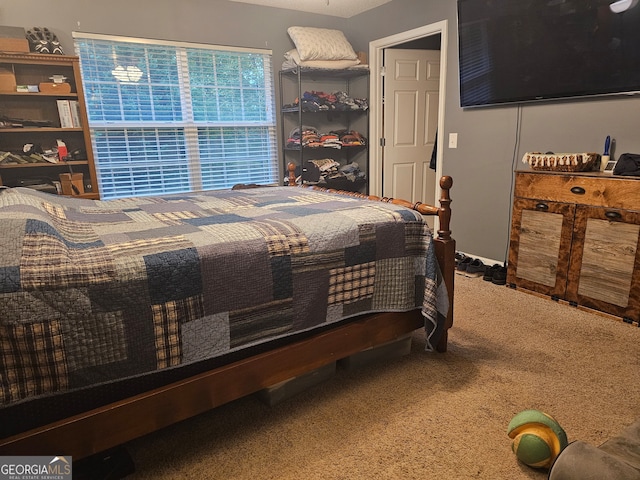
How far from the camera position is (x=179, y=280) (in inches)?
51.3

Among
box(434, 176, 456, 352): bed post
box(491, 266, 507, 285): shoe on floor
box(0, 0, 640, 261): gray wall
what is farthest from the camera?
box(491, 266, 507, 285): shoe on floor

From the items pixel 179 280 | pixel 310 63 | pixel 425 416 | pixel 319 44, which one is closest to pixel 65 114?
pixel 310 63

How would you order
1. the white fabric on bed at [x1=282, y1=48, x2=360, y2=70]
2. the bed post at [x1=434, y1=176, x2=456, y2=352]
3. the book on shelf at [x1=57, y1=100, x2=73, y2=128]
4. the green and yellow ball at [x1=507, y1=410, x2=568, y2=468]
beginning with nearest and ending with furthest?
1. the green and yellow ball at [x1=507, y1=410, x2=568, y2=468]
2. the bed post at [x1=434, y1=176, x2=456, y2=352]
3. the book on shelf at [x1=57, y1=100, x2=73, y2=128]
4. the white fabric on bed at [x1=282, y1=48, x2=360, y2=70]

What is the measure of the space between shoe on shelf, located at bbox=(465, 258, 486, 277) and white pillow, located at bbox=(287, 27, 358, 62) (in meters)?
2.48

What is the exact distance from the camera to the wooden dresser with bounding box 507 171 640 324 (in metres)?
2.39

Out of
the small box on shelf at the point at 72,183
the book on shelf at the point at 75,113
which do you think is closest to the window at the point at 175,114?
the book on shelf at the point at 75,113

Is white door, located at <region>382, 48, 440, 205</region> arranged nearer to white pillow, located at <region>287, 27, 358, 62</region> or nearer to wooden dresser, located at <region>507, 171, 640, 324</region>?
white pillow, located at <region>287, 27, 358, 62</region>

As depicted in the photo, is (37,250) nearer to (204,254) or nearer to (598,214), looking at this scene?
(204,254)

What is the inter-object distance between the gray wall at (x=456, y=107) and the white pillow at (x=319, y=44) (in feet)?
0.81

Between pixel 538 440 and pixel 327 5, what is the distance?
14.0 ft

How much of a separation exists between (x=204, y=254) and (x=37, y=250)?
0.46 meters

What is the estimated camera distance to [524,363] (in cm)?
207

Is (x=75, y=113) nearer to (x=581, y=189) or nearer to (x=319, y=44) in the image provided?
(x=319, y=44)

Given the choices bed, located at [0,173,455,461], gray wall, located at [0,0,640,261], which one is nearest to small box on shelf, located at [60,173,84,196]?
gray wall, located at [0,0,640,261]
